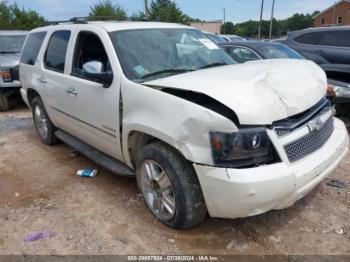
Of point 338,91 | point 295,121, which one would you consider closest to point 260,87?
point 295,121

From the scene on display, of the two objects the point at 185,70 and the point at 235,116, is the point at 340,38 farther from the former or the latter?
the point at 235,116

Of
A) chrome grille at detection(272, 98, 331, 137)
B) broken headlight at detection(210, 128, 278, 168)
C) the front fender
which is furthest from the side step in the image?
chrome grille at detection(272, 98, 331, 137)

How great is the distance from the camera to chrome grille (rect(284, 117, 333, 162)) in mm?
2734

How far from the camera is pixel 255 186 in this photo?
2.51 m

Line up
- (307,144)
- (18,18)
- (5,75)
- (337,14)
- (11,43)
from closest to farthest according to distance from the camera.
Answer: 1. (307,144)
2. (5,75)
3. (11,43)
4. (18,18)
5. (337,14)

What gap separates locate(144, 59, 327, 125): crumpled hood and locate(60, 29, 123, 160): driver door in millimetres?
593

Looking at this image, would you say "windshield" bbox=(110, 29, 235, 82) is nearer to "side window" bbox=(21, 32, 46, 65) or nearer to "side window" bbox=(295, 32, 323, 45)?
"side window" bbox=(21, 32, 46, 65)

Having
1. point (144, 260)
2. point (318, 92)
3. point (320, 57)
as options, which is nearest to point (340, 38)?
point (320, 57)

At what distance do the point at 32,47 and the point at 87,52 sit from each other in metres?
1.95

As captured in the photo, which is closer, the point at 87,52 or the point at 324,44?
the point at 87,52

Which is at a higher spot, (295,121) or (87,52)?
(87,52)

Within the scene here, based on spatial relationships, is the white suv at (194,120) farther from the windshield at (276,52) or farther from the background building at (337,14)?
the background building at (337,14)

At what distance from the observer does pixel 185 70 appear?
3.59 meters

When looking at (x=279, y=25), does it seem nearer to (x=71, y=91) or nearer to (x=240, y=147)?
(x=71, y=91)
